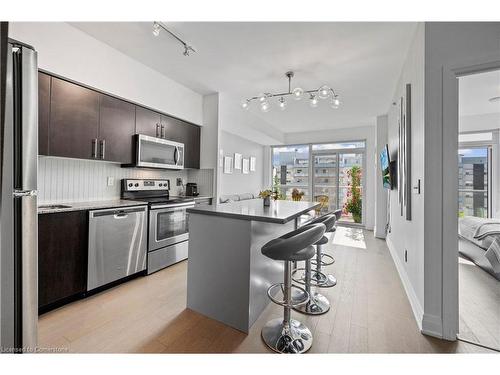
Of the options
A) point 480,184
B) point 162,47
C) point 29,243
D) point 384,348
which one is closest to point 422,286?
point 384,348

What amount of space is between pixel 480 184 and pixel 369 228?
2386mm

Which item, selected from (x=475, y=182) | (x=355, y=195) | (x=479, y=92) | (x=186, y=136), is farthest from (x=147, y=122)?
(x=475, y=182)

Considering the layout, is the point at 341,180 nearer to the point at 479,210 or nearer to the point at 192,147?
the point at 479,210

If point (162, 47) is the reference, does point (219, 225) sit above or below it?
below

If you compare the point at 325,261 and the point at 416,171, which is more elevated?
the point at 416,171

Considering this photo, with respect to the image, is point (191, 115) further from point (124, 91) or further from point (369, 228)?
point (369, 228)

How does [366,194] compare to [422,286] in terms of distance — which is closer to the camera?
[422,286]

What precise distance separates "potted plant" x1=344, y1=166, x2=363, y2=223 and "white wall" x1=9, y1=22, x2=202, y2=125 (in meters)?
4.86

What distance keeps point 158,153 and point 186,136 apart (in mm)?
692

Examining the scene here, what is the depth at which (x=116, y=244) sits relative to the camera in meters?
2.52

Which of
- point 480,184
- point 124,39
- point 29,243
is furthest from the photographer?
point 480,184

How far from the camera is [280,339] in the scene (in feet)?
5.51

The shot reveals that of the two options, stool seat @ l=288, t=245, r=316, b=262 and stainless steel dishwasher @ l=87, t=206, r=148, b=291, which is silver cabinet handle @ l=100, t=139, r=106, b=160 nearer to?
stainless steel dishwasher @ l=87, t=206, r=148, b=291

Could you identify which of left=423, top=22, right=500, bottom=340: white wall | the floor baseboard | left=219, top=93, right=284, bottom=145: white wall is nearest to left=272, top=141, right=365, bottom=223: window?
left=219, top=93, right=284, bottom=145: white wall
